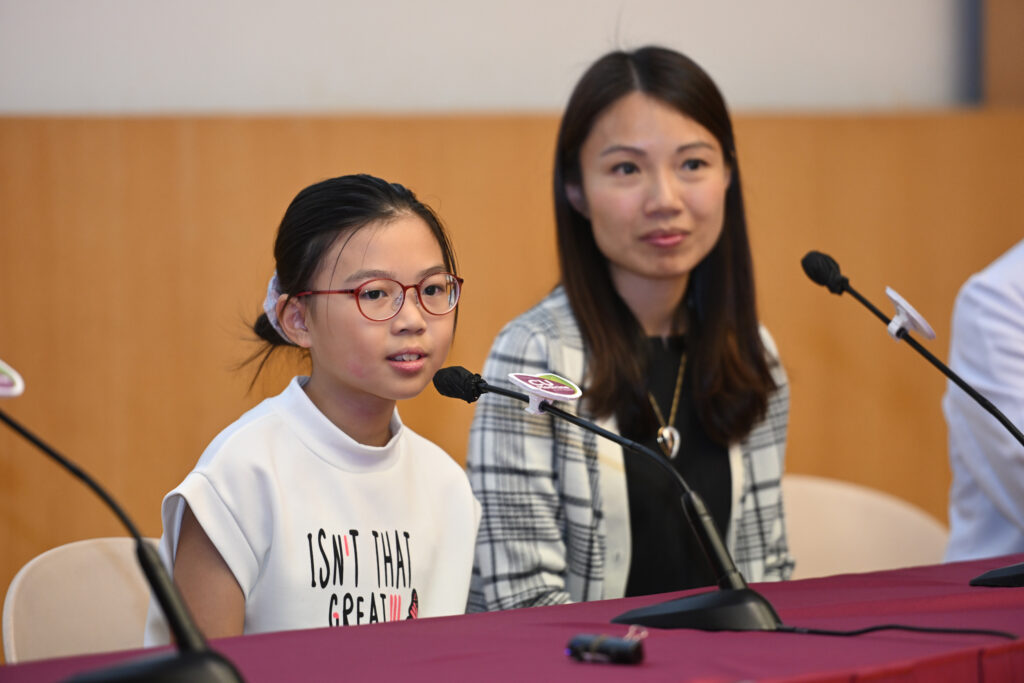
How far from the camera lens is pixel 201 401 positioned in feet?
5.41

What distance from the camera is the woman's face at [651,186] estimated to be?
1.65 meters

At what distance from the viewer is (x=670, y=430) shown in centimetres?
169

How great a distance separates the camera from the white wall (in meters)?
1.84

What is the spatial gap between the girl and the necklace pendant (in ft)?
1.59

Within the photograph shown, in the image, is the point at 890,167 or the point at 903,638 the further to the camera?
the point at 890,167

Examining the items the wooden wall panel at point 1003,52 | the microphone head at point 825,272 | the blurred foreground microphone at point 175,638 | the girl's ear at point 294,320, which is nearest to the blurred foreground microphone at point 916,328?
the microphone head at point 825,272

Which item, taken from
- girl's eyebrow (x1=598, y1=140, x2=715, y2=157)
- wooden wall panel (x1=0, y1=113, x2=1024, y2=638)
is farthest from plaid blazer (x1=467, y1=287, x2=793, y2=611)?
girl's eyebrow (x1=598, y1=140, x2=715, y2=157)

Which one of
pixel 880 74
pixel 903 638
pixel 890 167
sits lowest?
pixel 903 638

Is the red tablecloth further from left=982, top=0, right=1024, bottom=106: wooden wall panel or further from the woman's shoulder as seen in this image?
left=982, top=0, right=1024, bottom=106: wooden wall panel

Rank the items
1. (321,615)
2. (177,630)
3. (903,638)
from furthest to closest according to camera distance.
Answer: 1. (321,615)
2. (903,638)
3. (177,630)

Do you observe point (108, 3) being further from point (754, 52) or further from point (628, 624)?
point (754, 52)

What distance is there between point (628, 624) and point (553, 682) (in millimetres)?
217

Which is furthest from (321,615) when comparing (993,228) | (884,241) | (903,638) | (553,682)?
(993,228)

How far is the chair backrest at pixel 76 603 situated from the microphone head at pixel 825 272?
874 mm
